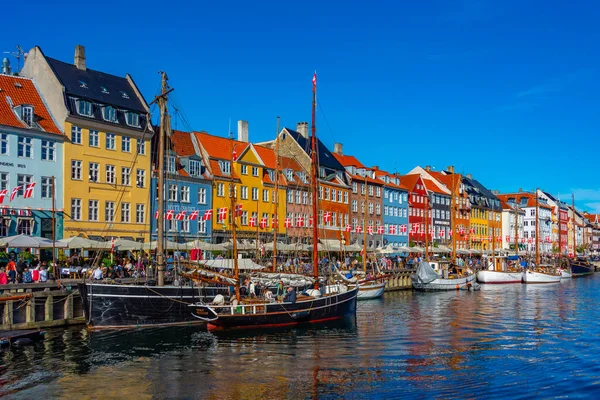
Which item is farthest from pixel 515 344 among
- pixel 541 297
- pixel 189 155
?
pixel 189 155

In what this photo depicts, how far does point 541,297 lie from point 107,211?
128 ft

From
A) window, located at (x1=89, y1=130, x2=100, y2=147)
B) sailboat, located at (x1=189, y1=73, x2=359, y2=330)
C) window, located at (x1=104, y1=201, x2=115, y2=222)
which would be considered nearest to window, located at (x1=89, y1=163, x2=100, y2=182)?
window, located at (x1=89, y1=130, x2=100, y2=147)

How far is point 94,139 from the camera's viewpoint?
5697 centimetres

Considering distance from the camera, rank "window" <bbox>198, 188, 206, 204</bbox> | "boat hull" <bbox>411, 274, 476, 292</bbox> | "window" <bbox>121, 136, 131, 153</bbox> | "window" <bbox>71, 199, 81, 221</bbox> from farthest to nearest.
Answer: "boat hull" <bbox>411, 274, 476, 292</bbox> < "window" <bbox>198, 188, 206, 204</bbox> < "window" <bbox>121, 136, 131, 153</bbox> < "window" <bbox>71, 199, 81, 221</bbox>

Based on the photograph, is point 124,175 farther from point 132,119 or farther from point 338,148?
point 338,148

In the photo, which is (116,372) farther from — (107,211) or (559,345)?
(107,211)

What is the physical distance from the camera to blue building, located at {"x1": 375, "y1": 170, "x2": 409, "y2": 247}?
318 feet

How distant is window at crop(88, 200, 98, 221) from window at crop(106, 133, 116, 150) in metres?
5.06

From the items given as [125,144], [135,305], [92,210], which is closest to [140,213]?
[92,210]

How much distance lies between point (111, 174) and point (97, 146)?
2842mm

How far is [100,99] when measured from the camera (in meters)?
57.8

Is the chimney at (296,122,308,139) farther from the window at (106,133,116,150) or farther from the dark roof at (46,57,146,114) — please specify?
the window at (106,133,116,150)

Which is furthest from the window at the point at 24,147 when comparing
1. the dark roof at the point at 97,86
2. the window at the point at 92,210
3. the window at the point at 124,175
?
the window at the point at 124,175

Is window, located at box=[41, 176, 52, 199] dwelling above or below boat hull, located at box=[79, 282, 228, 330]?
above
